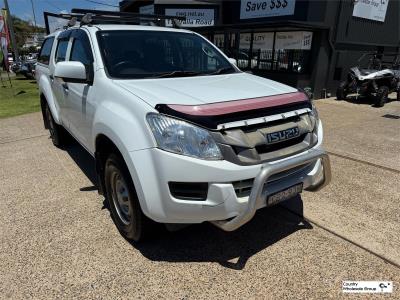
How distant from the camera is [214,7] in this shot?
17.7 metres

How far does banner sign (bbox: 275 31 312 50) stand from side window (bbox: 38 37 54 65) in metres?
8.10

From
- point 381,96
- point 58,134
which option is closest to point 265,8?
point 381,96

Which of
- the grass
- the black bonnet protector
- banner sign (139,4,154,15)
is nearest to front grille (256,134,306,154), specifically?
the black bonnet protector

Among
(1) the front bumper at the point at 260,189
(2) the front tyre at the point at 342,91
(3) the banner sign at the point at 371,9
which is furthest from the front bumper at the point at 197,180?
(3) the banner sign at the point at 371,9

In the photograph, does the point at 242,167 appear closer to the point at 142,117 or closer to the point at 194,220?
the point at 194,220

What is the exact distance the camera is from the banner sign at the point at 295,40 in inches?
442

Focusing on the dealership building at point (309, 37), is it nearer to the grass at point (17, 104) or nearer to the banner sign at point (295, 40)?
the banner sign at point (295, 40)

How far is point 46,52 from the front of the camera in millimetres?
5777

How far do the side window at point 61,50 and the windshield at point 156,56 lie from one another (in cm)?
118

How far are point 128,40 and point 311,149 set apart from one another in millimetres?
2167

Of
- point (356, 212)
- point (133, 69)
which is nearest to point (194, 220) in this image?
point (133, 69)

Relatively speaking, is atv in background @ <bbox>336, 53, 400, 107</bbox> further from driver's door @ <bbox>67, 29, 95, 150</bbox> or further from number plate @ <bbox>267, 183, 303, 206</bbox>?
driver's door @ <bbox>67, 29, 95, 150</bbox>

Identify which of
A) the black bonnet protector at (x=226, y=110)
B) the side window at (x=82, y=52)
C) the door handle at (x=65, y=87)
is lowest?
the door handle at (x=65, y=87)

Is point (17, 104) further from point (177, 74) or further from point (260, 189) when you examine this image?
point (260, 189)
